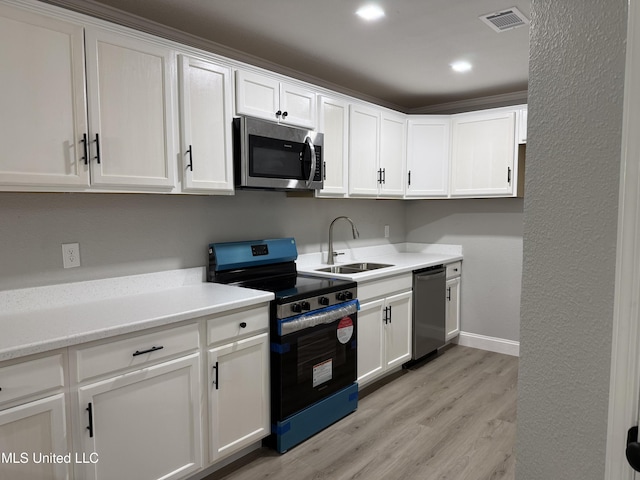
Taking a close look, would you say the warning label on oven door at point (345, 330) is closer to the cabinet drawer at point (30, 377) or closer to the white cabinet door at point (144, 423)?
the white cabinet door at point (144, 423)

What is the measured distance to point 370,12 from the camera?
2.37 m

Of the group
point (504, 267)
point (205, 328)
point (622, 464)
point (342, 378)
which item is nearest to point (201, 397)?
point (205, 328)

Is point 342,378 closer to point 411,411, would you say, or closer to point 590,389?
point 411,411

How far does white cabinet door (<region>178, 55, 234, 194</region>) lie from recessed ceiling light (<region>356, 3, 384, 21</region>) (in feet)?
2.64

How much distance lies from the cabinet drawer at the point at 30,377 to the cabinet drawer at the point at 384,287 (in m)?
1.94

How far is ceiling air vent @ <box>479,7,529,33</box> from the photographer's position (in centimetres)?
239

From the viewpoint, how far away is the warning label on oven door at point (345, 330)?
2.87 metres

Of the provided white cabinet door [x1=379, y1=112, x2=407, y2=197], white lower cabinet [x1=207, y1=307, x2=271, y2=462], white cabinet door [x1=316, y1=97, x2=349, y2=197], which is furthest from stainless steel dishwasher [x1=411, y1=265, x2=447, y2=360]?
white lower cabinet [x1=207, y1=307, x2=271, y2=462]

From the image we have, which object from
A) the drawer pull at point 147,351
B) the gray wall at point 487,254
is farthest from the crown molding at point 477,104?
the drawer pull at point 147,351

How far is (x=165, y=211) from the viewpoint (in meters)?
2.61

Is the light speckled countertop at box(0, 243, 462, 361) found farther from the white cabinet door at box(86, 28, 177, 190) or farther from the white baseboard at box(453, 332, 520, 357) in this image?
the white baseboard at box(453, 332, 520, 357)

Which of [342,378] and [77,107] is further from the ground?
[77,107]

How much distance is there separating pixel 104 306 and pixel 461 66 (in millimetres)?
2962

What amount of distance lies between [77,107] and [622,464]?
2.18m
